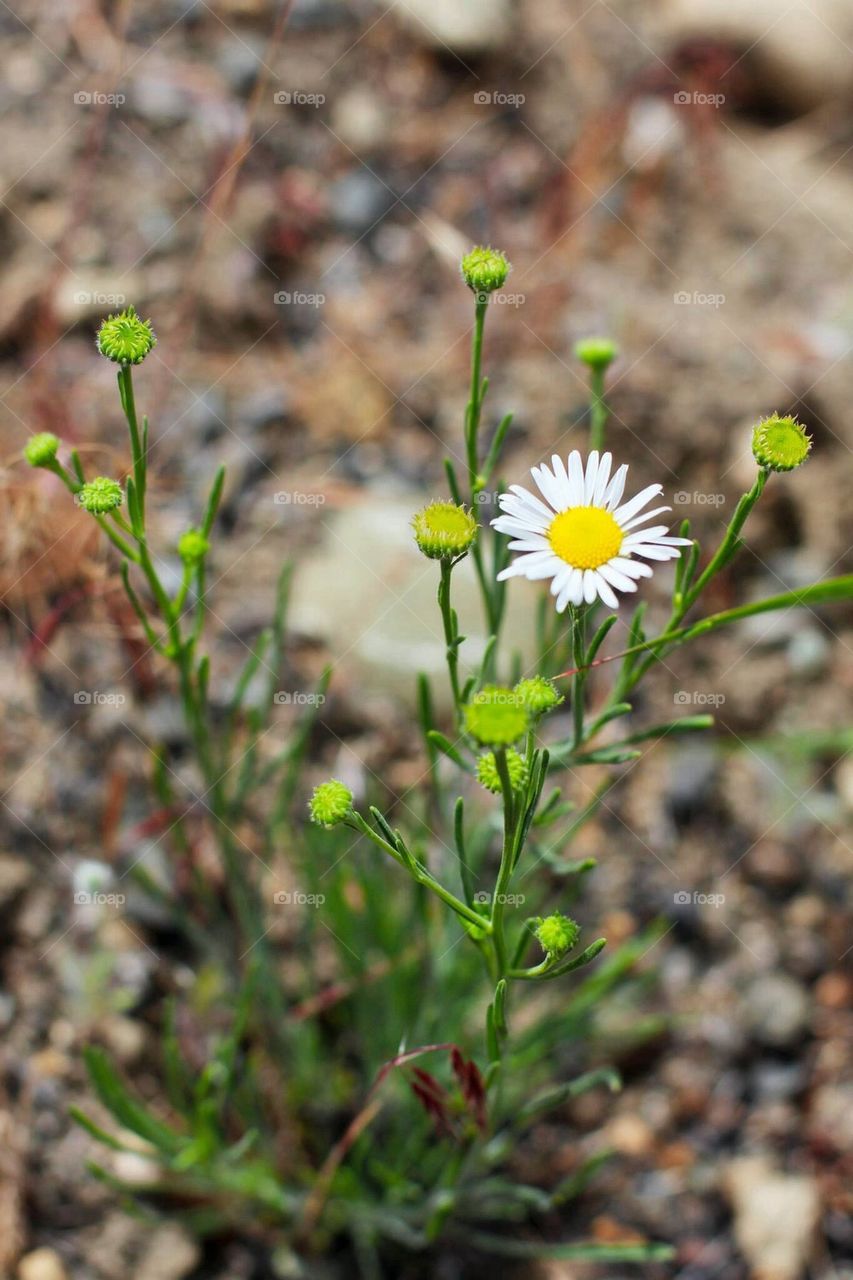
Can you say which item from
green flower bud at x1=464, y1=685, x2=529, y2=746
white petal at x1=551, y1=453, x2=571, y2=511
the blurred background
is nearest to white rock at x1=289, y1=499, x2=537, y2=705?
the blurred background

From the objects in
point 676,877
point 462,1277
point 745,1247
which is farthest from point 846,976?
point 462,1277

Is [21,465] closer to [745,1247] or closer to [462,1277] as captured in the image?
[462,1277]

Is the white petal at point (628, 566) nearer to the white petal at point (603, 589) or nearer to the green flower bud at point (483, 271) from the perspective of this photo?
the white petal at point (603, 589)

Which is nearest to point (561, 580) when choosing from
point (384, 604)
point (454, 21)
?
point (384, 604)

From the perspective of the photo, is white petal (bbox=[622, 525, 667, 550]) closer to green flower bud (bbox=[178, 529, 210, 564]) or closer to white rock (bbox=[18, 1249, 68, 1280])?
green flower bud (bbox=[178, 529, 210, 564])

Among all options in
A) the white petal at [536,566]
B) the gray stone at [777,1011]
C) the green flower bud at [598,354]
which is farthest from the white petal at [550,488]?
the gray stone at [777,1011]

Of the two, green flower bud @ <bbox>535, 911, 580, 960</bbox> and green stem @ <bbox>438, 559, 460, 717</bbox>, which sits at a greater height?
green stem @ <bbox>438, 559, 460, 717</bbox>
